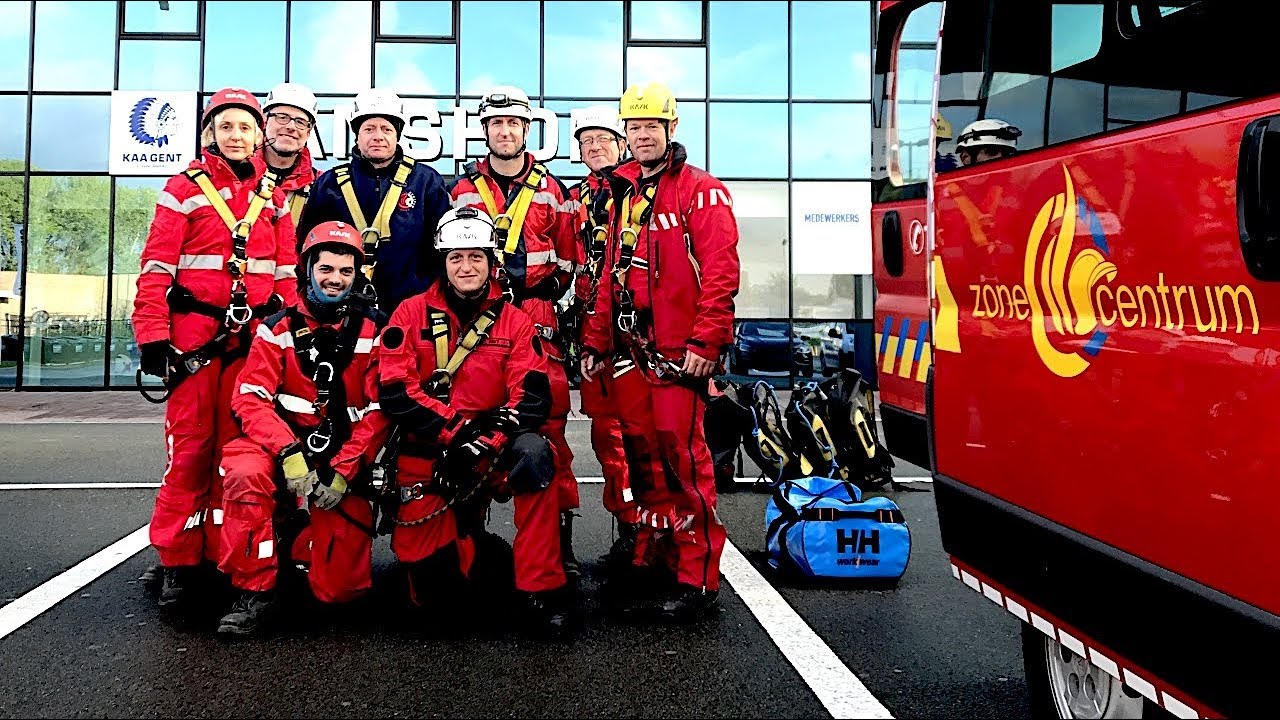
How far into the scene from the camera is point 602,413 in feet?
18.6

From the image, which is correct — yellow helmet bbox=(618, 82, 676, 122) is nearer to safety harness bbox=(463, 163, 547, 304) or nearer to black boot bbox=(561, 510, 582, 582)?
safety harness bbox=(463, 163, 547, 304)

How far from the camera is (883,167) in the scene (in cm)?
669

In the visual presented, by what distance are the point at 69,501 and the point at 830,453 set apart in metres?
5.31

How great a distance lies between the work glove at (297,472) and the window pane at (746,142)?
48.0 ft

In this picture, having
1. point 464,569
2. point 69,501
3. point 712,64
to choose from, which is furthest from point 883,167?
point 712,64

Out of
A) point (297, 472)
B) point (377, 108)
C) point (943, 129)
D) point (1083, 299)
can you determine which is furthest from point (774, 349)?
point (1083, 299)

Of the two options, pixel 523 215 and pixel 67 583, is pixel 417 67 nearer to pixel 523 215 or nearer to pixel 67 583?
pixel 523 215

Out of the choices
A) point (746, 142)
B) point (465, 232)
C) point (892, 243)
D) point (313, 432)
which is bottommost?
point (313, 432)

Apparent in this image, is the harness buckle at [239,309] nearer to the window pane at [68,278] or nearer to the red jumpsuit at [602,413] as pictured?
the red jumpsuit at [602,413]

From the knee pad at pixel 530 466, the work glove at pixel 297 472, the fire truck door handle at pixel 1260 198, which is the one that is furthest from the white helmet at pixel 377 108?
the fire truck door handle at pixel 1260 198

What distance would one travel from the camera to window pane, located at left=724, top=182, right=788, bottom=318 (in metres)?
18.2

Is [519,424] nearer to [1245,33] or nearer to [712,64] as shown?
[1245,33]

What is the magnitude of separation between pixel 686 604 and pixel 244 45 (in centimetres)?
1618

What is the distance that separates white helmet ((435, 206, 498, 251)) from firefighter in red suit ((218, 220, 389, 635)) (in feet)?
1.30
